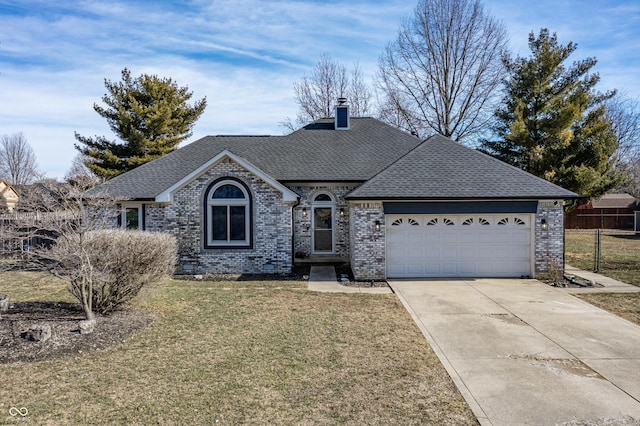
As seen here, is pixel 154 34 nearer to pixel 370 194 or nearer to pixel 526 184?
pixel 370 194

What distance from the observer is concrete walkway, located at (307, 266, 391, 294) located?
11846 mm

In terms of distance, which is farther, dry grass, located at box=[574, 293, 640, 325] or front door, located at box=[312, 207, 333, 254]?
front door, located at box=[312, 207, 333, 254]

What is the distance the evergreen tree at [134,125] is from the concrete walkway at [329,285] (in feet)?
63.0

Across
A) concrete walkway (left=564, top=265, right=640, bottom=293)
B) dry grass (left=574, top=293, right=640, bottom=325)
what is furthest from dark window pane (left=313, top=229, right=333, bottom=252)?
dry grass (left=574, top=293, right=640, bottom=325)

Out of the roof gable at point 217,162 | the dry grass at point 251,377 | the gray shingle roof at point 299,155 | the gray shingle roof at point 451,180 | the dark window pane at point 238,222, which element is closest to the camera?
the dry grass at point 251,377

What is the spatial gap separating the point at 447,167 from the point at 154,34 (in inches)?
418

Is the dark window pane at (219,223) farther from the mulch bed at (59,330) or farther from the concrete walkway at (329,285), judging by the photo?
the mulch bed at (59,330)

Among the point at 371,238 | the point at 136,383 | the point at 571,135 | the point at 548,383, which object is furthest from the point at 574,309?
the point at 571,135

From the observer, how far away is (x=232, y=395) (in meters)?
5.30

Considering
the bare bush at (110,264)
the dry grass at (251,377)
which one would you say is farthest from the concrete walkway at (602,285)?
the bare bush at (110,264)

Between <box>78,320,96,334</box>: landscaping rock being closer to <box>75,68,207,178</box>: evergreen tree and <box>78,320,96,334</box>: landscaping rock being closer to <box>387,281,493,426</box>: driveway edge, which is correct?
<box>387,281,493,426</box>: driveway edge

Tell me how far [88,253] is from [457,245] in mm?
10537

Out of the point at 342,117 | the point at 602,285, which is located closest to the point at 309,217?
the point at 342,117

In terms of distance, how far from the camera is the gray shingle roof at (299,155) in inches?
631
